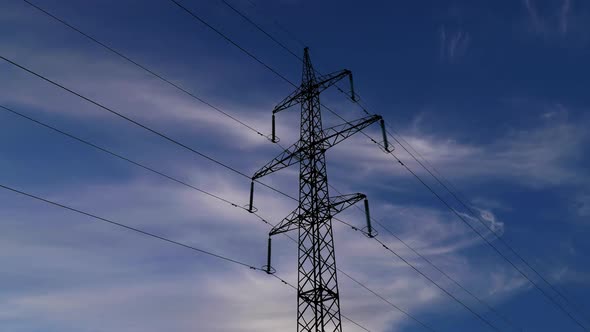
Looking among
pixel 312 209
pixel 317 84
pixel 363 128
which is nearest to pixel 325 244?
pixel 312 209

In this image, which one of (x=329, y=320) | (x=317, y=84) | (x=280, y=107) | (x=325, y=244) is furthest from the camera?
(x=280, y=107)

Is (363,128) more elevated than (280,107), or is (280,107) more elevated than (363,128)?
(280,107)

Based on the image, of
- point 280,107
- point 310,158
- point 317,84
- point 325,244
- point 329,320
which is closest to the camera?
point 329,320

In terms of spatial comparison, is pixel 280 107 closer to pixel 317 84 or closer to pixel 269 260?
pixel 317 84

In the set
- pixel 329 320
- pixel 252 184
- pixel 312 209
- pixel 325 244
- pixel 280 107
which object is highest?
pixel 280 107

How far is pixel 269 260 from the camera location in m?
27.4

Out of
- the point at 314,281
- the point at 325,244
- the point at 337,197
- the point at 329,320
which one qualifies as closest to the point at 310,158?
the point at 337,197

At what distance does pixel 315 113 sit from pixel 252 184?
239 inches

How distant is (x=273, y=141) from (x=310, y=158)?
13.6 ft

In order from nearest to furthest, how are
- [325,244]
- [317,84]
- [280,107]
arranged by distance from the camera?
[325,244]
[317,84]
[280,107]

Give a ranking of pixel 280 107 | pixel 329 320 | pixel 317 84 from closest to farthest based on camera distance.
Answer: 1. pixel 329 320
2. pixel 317 84
3. pixel 280 107

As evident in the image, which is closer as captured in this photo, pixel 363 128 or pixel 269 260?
pixel 363 128

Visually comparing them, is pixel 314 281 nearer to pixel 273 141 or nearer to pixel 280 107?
pixel 273 141

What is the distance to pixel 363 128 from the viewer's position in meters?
25.3
